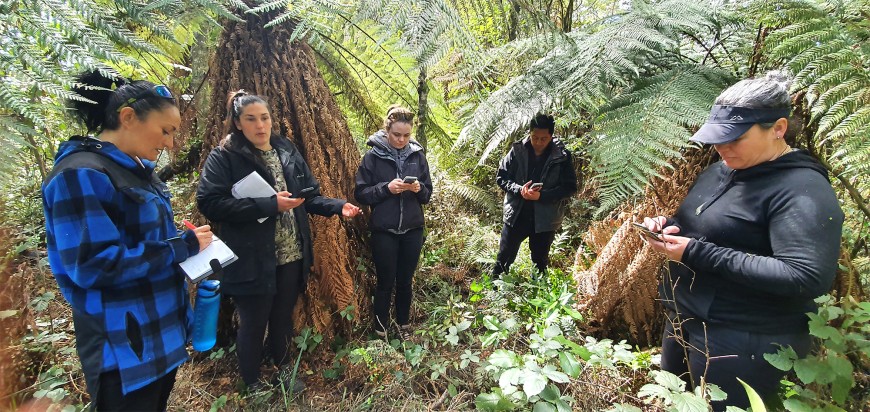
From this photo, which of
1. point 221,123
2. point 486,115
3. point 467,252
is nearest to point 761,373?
point 486,115

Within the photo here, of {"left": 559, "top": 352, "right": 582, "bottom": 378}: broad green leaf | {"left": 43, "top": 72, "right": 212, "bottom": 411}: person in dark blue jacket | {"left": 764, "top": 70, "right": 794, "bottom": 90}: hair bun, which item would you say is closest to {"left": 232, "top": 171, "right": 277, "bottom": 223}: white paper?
{"left": 43, "top": 72, "right": 212, "bottom": 411}: person in dark blue jacket

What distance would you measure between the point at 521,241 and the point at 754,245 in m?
2.17

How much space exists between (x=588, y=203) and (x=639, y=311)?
222 cm

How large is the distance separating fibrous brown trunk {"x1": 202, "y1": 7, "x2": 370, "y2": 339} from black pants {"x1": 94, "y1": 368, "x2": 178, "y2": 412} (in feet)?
3.89

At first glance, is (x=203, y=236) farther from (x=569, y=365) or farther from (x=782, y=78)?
(x=782, y=78)

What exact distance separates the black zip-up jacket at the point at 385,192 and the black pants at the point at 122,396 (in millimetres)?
1628

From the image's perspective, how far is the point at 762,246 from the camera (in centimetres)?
161

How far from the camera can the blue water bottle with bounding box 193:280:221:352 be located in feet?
6.30

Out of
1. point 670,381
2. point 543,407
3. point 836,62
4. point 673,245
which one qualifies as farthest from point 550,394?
point 836,62

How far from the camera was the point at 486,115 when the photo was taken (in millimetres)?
1854

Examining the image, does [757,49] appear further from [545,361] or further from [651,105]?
[545,361]

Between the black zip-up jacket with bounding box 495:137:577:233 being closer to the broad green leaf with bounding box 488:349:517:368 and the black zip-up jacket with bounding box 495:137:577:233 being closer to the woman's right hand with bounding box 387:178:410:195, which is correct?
the woman's right hand with bounding box 387:178:410:195

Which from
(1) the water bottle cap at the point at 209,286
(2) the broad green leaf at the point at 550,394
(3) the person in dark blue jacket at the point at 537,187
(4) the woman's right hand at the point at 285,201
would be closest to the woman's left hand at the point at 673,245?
(2) the broad green leaf at the point at 550,394

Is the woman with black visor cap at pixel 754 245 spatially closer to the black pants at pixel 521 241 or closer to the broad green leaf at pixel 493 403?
the broad green leaf at pixel 493 403
